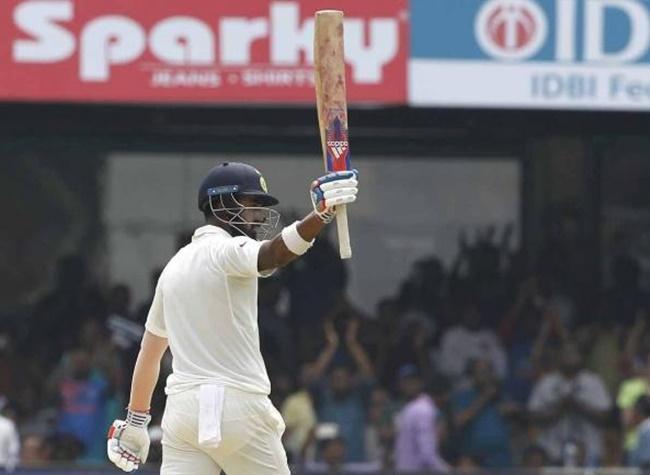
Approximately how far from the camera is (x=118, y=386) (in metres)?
13.1

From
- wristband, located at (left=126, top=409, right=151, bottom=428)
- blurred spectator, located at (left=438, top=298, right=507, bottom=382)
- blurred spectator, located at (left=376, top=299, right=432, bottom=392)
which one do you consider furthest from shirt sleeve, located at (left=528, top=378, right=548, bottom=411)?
wristband, located at (left=126, top=409, right=151, bottom=428)

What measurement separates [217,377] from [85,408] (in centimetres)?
694

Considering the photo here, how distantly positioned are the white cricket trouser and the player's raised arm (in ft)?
1.93

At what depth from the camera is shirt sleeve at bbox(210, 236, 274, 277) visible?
5914 millimetres

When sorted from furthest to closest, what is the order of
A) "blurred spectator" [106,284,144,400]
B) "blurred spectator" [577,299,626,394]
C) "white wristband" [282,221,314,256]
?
"blurred spectator" [577,299,626,394]
"blurred spectator" [106,284,144,400]
"white wristband" [282,221,314,256]

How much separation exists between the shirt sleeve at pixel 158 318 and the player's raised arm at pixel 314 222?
0.70 meters

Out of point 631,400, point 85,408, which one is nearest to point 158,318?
point 85,408

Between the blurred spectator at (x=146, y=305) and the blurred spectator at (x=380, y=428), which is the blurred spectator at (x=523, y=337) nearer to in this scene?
the blurred spectator at (x=380, y=428)

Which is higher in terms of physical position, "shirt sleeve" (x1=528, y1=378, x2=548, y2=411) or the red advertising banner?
the red advertising banner

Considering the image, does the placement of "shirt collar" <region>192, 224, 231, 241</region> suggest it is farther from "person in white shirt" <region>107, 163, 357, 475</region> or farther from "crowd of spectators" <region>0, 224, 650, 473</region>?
"crowd of spectators" <region>0, 224, 650, 473</region>

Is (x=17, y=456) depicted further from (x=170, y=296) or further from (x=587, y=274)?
(x=170, y=296)

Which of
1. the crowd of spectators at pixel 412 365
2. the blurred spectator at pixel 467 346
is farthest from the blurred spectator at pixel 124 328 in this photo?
the blurred spectator at pixel 467 346

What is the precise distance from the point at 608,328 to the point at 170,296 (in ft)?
26.0

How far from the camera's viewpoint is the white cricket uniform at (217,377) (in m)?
6.13
